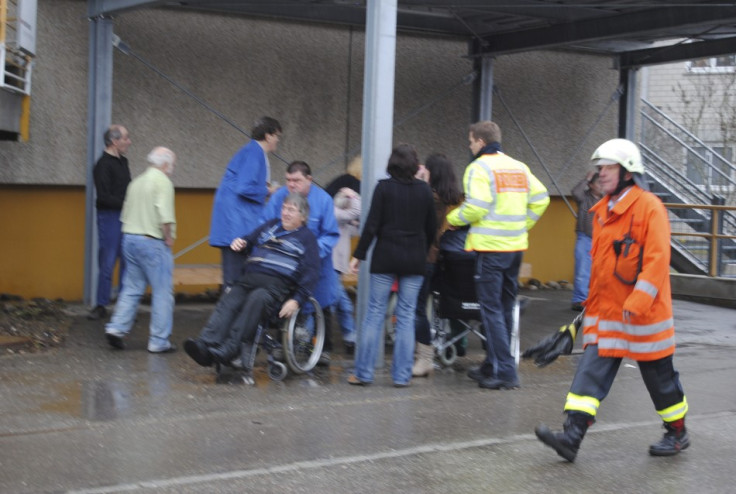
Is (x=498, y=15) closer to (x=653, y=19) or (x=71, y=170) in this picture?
(x=653, y=19)

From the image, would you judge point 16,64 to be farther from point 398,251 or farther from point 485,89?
point 485,89

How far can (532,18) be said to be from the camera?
12.6 meters

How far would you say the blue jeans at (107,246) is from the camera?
10.2m

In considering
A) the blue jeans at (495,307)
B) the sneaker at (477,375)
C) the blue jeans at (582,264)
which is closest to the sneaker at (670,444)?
the blue jeans at (495,307)

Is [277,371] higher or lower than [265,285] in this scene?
lower

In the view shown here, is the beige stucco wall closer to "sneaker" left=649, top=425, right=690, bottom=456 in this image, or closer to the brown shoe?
the brown shoe

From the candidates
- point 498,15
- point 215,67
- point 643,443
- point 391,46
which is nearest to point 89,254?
point 215,67

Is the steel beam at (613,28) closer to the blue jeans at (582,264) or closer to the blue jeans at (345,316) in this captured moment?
the blue jeans at (582,264)

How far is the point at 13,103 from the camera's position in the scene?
10.1 meters

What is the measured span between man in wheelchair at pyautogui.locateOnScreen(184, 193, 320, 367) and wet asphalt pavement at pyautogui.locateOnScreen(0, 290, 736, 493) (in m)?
0.32

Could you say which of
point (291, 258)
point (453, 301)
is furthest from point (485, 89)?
point (291, 258)

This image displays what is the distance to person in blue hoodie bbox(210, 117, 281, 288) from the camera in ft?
28.6

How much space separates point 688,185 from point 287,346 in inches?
428

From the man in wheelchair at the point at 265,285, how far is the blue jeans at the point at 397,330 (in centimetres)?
51
